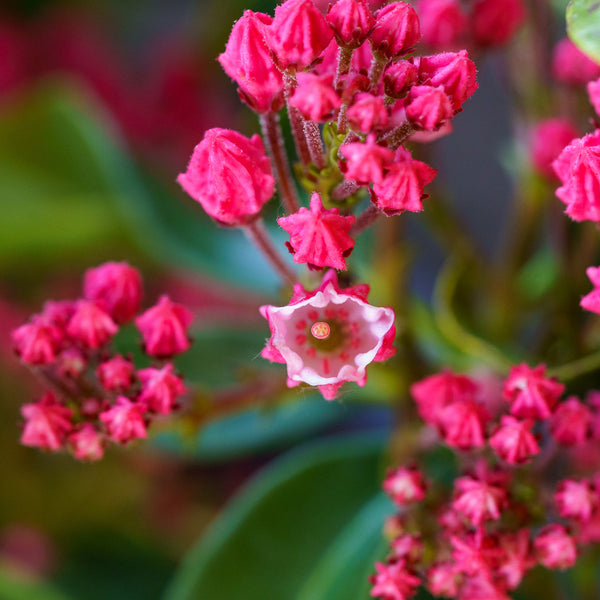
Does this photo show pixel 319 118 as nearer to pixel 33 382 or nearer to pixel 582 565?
pixel 582 565

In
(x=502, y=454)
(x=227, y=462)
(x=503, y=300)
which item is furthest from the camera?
(x=227, y=462)

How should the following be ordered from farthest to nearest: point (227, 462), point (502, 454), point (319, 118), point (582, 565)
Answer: point (227, 462) → point (582, 565) → point (502, 454) → point (319, 118)

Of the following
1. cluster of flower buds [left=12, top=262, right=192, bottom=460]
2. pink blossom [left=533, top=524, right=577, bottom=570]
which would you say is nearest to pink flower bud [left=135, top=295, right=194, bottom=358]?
cluster of flower buds [left=12, top=262, right=192, bottom=460]

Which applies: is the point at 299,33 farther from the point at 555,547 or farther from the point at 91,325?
the point at 555,547

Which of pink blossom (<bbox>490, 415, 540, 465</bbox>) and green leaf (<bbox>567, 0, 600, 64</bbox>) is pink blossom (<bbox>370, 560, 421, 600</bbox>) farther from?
green leaf (<bbox>567, 0, 600, 64</bbox>)

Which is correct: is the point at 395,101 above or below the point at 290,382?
above

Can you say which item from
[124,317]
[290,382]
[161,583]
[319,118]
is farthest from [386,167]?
[161,583]
